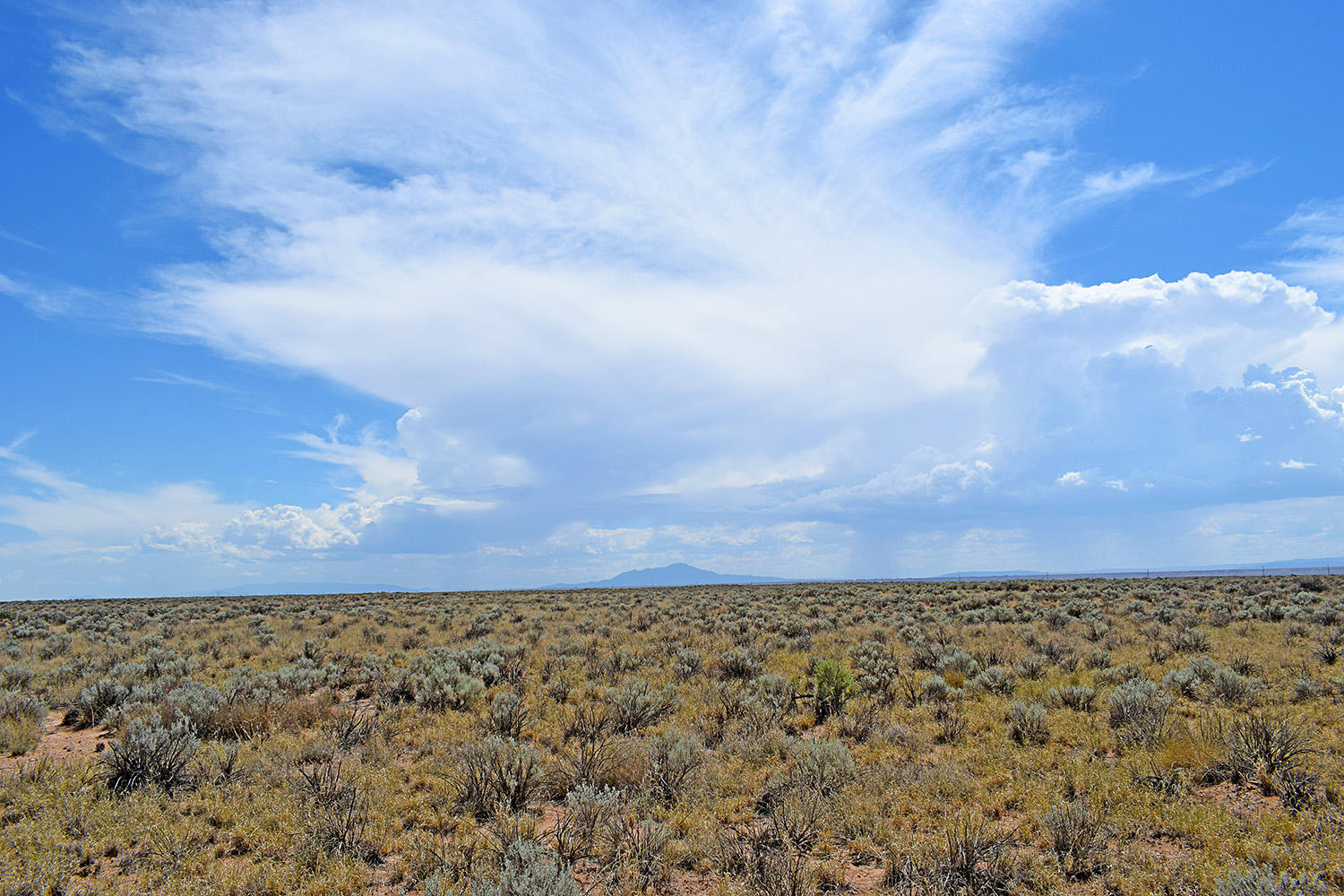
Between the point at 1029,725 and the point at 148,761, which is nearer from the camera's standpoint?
the point at 148,761

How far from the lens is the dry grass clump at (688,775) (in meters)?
5.70

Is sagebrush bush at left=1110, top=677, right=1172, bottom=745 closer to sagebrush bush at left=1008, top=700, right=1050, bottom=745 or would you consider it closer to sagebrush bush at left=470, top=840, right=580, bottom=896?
sagebrush bush at left=1008, top=700, right=1050, bottom=745

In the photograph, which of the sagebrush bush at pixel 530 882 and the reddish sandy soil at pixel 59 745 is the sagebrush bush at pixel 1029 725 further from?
the reddish sandy soil at pixel 59 745

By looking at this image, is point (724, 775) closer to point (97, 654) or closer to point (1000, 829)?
point (1000, 829)

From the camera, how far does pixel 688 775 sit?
781 cm

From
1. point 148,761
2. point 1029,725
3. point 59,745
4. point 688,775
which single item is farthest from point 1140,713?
point 59,745

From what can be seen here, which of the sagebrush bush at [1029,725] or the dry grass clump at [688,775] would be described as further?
the sagebrush bush at [1029,725]

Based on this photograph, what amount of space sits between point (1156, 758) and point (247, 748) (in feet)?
42.0

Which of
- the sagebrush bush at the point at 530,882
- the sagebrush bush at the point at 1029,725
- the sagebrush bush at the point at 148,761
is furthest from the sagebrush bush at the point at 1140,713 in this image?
the sagebrush bush at the point at 148,761

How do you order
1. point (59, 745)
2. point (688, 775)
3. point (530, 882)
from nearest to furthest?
point (530, 882) < point (688, 775) < point (59, 745)

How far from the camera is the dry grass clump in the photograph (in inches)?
225

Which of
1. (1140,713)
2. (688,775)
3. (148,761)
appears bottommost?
(688,775)

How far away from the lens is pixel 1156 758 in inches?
305

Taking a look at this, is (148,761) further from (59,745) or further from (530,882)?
(530,882)
